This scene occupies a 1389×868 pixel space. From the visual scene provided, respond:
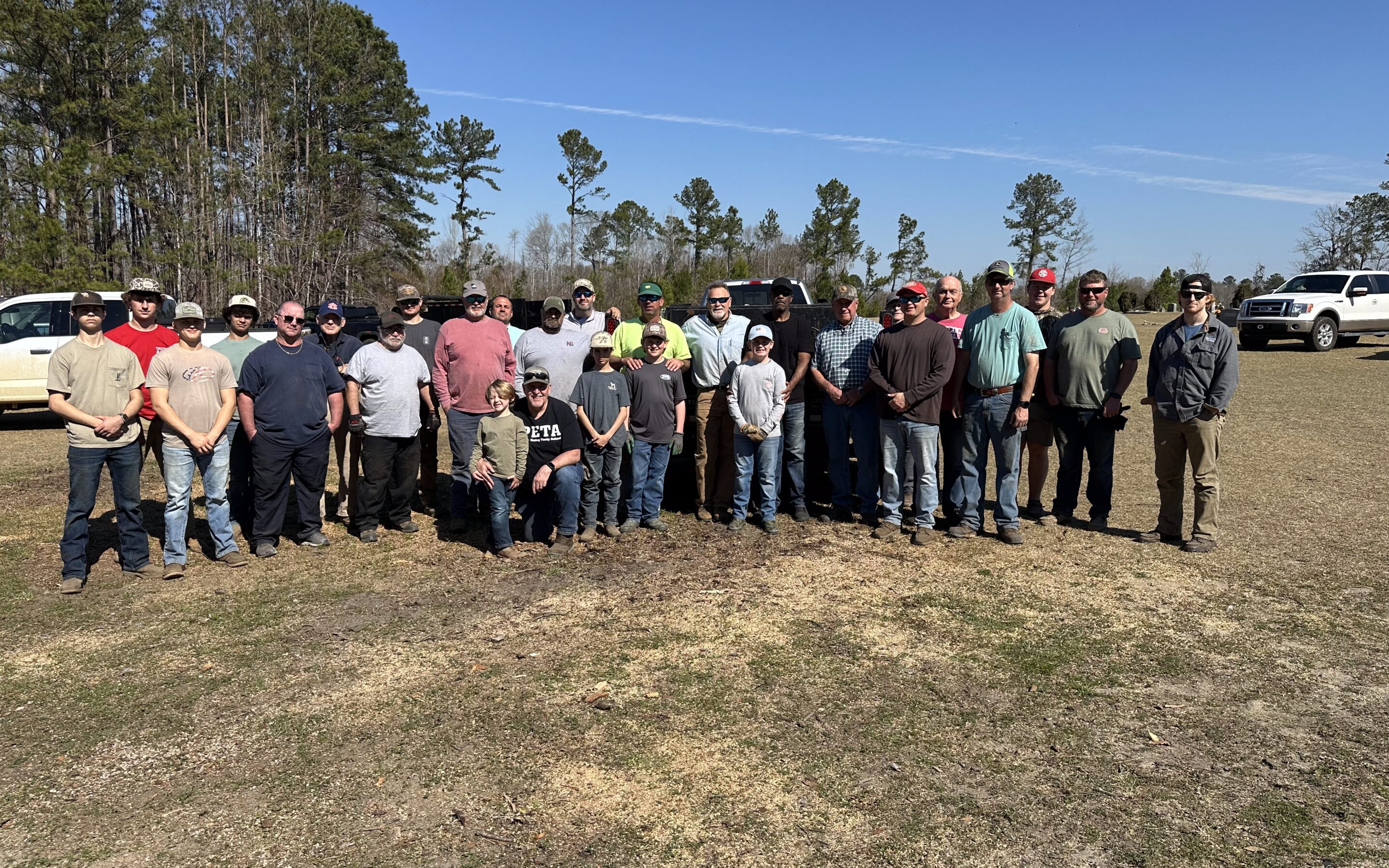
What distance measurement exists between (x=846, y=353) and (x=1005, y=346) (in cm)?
127

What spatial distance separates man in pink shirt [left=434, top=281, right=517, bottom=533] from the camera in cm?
708

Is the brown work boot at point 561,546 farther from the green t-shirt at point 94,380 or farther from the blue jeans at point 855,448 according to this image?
the green t-shirt at point 94,380

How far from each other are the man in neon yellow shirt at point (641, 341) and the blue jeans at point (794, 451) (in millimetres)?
998

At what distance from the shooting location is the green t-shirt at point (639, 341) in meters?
7.19

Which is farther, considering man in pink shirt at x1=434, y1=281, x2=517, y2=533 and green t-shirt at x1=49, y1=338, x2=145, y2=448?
man in pink shirt at x1=434, y1=281, x2=517, y2=533

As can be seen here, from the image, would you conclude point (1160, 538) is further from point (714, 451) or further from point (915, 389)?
point (714, 451)

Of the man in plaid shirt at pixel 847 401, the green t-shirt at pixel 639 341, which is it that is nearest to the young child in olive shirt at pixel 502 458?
the green t-shirt at pixel 639 341

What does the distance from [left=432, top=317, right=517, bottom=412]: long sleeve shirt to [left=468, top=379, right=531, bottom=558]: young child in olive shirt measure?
0.41 meters

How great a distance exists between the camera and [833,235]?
50.1 meters

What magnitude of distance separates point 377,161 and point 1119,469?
35.3 meters

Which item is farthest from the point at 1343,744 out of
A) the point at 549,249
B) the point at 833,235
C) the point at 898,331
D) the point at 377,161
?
the point at 549,249

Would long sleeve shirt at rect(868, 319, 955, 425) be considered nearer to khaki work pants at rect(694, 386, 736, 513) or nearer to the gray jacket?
khaki work pants at rect(694, 386, 736, 513)

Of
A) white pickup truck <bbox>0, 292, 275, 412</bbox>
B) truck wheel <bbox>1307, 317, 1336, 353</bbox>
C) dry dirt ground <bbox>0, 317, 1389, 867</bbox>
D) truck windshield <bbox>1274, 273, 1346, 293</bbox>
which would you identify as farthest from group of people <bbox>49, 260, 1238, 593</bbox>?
truck windshield <bbox>1274, 273, 1346, 293</bbox>

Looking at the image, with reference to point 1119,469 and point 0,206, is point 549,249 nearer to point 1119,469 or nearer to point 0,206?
point 0,206
